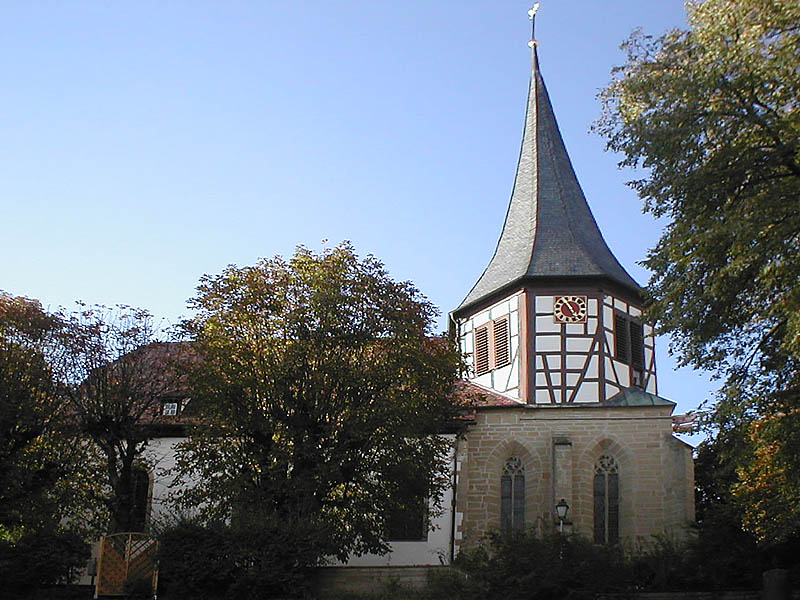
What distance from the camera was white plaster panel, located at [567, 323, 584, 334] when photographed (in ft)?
96.2

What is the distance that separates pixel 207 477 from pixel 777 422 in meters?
12.3

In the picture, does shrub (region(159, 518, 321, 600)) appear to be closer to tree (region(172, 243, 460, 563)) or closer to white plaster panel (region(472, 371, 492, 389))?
tree (region(172, 243, 460, 563))

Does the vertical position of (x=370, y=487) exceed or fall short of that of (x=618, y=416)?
it falls short

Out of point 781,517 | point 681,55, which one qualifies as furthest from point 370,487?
point 681,55

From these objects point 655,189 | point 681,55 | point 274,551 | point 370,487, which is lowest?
point 274,551

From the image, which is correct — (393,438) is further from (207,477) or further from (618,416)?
(618,416)

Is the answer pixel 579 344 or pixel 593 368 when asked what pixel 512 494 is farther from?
pixel 579 344

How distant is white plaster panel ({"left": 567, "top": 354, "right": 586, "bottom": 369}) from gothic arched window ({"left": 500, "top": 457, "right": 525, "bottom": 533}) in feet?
9.74

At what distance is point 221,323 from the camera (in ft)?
77.3

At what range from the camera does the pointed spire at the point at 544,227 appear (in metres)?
30.3

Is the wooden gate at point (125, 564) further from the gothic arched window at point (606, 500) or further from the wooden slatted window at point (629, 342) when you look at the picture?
the wooden slatted window at point (629, 342)

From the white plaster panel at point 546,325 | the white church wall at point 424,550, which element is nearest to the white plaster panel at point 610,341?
the white plaster panel at point 546,325

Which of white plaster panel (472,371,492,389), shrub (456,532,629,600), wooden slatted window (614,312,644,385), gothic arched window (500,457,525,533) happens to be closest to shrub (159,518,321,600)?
shrub (456,532,629,600)

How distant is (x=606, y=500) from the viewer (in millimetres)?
28359
